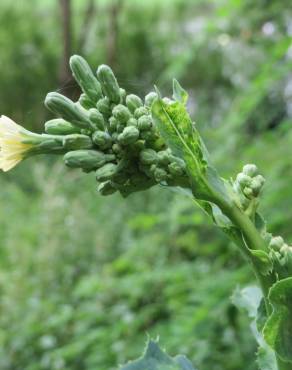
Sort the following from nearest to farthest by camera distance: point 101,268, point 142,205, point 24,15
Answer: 1. point 101,268
2. point 142,205
3. point 24,15

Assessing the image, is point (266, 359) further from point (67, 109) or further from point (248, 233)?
point (67, 109)

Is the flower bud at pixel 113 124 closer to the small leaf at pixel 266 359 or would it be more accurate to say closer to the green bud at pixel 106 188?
the green bud at pixel 106 188

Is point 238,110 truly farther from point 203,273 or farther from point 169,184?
point 169,184

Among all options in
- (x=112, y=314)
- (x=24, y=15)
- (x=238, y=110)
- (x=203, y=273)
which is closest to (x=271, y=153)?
(x=238, y=110)

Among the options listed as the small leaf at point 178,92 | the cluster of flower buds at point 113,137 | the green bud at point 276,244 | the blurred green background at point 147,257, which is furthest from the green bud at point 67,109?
the blurred green background at point 147,257

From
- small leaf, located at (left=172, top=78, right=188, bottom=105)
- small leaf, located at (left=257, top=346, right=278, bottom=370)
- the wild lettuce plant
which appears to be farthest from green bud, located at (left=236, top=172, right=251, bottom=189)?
small leaf, located at (left=257, top=346, right=278, bottom=370)

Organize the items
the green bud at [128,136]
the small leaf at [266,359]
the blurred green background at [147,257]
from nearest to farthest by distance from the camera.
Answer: the green bud at [128,136] → the small leaf at [266,359] → the blurred green background at [147,257]
